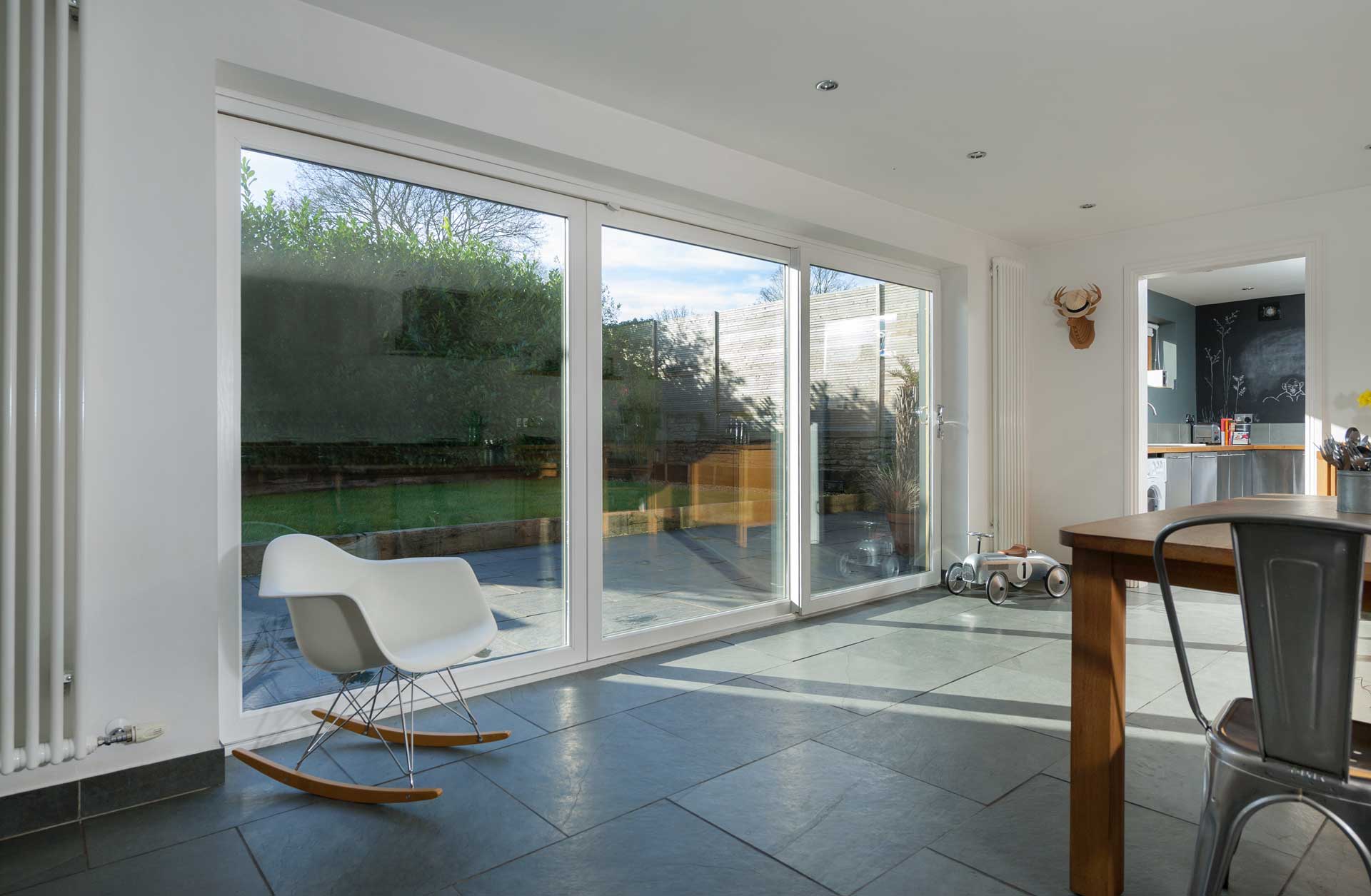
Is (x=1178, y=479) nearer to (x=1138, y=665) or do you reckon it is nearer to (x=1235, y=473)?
(x=1235, y=473)

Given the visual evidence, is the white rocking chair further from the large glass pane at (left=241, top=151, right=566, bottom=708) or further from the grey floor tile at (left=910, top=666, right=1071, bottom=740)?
the grey floor tile at (left=910, top=666, right=1071, bottom=740)

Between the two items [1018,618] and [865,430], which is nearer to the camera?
[1018,618]

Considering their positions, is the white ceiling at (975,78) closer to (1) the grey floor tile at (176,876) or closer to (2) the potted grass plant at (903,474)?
(2) the potted grass plant at (903,474)

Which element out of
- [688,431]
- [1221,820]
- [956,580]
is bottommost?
[956,580]

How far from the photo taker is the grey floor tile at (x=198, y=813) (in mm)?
2076

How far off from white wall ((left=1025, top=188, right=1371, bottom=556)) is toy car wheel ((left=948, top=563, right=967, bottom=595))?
1036 mm

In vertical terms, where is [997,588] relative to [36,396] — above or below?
below

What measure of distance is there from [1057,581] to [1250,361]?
5219 mm

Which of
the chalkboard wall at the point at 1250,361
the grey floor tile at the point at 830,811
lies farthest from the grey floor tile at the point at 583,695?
the chalkboard wall at the point at 1250,361

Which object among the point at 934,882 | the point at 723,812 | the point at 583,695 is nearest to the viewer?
the point at 934,882

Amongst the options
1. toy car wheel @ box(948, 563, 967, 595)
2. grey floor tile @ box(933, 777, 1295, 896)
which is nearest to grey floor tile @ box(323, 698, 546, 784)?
grey floor tile @ box(933, 777, 1295, 896)

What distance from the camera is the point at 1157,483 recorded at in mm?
6160

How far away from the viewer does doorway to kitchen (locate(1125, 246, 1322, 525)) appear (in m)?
6.72

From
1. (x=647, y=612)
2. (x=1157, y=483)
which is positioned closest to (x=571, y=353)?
(x=647, y=612)
